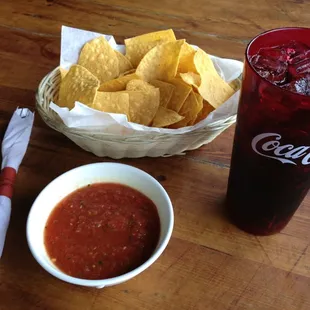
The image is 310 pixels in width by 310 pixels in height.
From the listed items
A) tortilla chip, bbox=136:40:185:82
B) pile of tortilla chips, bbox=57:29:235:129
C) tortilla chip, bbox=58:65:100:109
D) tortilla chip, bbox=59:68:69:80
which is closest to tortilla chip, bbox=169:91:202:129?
pile of tortilla chips, bbox=57:29:235:129

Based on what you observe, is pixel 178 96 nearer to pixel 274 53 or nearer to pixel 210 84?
pixel 210 84

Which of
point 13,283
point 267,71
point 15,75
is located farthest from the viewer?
point 15,75

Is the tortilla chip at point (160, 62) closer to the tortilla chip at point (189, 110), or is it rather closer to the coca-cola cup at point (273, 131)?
the tortilla chip at point (189, 110)

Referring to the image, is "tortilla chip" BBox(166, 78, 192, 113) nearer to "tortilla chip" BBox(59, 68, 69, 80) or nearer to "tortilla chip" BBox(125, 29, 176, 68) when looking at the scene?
"tortilla chip" BBox(125, 29, 176, 68)

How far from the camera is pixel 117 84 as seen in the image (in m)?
1.14

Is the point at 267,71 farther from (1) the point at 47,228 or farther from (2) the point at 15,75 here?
(2) the point at 15,75

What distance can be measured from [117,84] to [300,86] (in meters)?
0.53

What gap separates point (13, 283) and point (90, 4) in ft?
3.96

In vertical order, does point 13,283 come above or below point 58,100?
below

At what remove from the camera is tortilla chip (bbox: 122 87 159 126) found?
42.1 inches

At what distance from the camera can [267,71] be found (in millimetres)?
752

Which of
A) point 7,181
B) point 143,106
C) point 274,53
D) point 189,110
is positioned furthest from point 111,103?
point 274,53

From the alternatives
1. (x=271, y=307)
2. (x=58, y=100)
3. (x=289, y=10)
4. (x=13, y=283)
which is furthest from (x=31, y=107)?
(x=289, y=10)

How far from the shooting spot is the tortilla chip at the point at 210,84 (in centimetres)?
108
